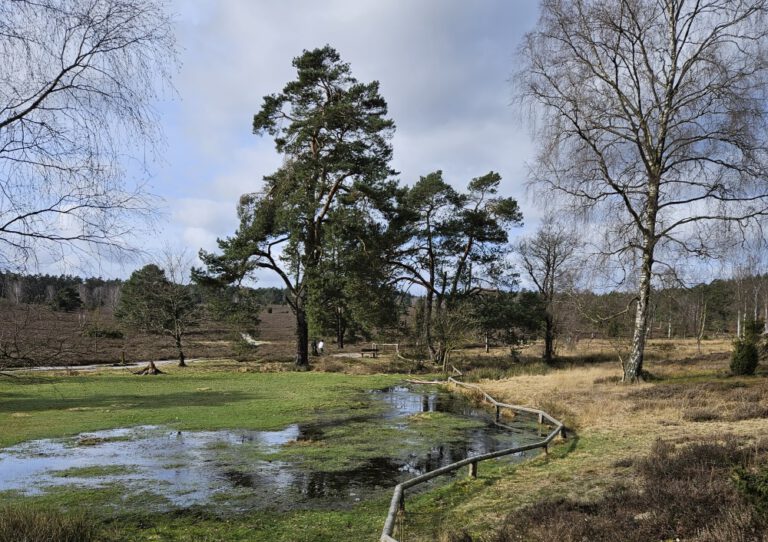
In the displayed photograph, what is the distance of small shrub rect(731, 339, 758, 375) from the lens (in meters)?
18.2

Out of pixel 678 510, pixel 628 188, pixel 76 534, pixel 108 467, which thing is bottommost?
pixel 108 467

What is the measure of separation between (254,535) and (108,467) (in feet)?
16.9

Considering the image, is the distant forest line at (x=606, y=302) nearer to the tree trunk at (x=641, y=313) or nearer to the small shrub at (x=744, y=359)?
the tree trunk at (x=641, y=313)

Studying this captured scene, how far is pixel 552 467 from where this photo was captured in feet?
32.7

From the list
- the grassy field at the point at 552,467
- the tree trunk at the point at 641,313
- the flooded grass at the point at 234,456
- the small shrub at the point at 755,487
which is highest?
the tree trunk at the point at 641,313

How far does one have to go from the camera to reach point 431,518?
777 cm

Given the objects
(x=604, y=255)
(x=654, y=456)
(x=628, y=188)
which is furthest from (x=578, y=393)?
(x=654, y=456)

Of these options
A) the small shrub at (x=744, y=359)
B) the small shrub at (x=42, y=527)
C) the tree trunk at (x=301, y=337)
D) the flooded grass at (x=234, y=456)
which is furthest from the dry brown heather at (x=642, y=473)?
the tree trunk at (x=301, y=337)

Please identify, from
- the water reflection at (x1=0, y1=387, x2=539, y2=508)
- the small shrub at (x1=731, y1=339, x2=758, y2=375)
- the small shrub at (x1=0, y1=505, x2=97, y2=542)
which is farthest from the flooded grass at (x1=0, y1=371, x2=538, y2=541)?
the small shrub at (x1=731, y1=339, x2=758, y2=375)

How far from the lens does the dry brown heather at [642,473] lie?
568cm

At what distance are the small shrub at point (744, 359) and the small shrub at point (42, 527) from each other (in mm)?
20098

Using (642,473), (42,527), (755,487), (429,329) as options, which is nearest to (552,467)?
(642,473)

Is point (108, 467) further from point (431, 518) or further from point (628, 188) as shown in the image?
point (628, 188)

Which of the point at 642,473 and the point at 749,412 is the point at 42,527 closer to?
the point at 642,473
